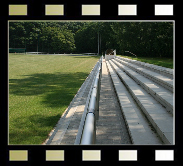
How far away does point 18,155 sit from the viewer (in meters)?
2.79

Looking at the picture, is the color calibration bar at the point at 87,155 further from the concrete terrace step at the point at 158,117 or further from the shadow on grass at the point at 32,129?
the shadow on grass at the point at 32,129

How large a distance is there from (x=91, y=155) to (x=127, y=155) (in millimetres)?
382

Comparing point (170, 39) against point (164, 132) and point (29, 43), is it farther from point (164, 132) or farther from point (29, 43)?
point (29, 43)

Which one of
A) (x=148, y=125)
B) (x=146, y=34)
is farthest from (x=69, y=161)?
(x=146, y=34)

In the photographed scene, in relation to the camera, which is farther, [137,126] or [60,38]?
[60,38]

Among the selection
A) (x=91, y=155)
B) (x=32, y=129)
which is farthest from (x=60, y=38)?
(x=91, y=155)

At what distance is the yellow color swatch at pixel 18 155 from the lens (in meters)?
2.76

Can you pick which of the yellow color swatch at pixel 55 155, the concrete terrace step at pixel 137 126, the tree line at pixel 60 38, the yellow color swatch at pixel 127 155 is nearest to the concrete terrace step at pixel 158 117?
the concrete terrace step at pixel 137 126

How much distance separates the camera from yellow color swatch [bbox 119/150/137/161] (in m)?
2.69

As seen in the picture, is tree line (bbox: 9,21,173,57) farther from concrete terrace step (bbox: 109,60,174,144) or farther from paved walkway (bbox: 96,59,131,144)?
concrete terrace step (bbox: 109,60,174,144)

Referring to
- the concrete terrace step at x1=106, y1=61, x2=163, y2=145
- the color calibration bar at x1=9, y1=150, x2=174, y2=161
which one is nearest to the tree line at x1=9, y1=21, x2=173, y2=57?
the concrete terrace step at x1=106, y1=61, x2=163, y2=145

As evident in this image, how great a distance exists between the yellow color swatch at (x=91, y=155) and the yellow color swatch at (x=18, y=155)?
0.65 metres

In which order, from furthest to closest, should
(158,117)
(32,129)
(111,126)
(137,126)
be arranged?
(32,129)
(111,126)
(158,117)
(137,126)

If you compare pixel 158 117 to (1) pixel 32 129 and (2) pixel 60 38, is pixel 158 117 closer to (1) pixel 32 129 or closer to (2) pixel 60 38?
(1) pixel 32 129
